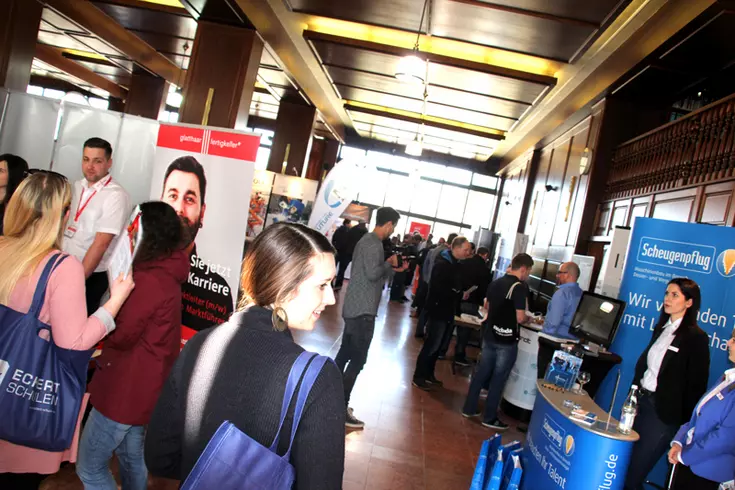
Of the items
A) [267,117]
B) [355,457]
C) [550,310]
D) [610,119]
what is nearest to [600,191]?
[610,119]

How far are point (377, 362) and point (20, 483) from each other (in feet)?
16.3

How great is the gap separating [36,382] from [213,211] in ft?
6.80

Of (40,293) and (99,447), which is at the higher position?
(40,293)

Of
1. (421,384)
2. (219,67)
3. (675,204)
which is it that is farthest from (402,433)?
(219,67)

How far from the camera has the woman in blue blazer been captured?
289cm

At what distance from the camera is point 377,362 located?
6.79 meters

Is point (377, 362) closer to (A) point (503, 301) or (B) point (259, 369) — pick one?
(A) point (503, 301)

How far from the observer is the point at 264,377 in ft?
3.50

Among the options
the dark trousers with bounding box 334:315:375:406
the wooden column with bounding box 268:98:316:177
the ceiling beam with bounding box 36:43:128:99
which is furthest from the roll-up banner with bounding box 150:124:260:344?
the ceiling beam with bounding box 36:43:128:99

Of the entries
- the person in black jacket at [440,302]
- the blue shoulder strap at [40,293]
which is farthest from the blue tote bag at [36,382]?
the person in black jacket at [440,302]

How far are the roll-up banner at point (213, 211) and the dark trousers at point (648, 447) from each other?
8.96 ft

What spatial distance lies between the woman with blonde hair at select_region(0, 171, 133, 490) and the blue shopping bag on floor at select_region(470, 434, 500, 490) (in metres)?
2.11

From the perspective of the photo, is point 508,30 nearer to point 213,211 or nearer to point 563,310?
point 563,310

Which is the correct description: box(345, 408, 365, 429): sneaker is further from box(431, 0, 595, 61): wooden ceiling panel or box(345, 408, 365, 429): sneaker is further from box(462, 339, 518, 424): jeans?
box(431, 0, 595, 61): wooden ceiling panel
